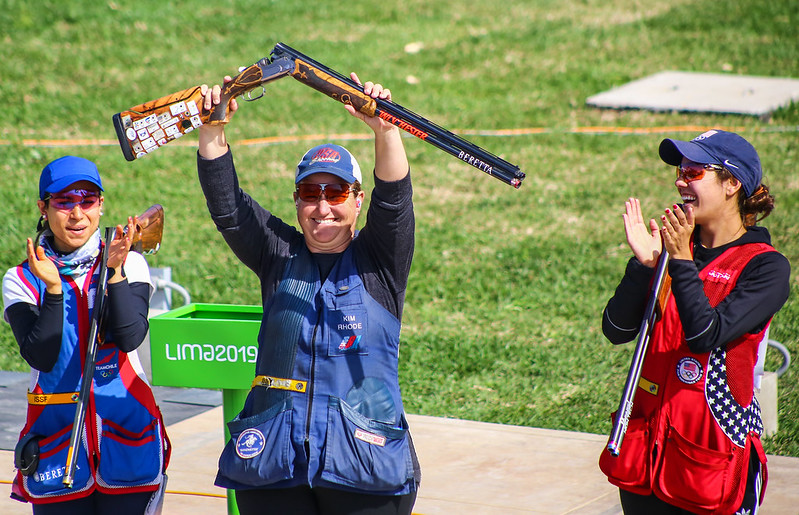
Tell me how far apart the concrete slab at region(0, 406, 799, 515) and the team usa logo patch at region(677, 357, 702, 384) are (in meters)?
1.94

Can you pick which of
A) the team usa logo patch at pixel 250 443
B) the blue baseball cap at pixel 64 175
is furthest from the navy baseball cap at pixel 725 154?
the blue baseball cap at pixel 64 175

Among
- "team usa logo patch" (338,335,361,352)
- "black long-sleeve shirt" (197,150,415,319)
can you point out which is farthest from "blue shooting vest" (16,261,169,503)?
"team usa logo patch" (338,335,361,352)

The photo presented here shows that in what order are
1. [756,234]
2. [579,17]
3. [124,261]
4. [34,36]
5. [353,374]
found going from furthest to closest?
[579,17] → [34,36] → [124,261] → [756,234] → [353,374]

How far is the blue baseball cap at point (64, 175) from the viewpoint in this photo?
13.6 feet

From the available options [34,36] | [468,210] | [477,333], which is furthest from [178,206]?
[34,36]

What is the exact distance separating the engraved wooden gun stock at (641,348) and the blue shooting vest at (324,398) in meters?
0.71

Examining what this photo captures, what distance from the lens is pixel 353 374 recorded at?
360 cm

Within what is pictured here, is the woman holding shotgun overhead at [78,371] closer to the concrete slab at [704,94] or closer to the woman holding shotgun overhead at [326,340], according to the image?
the woman holding shotgun overhead at [326,340]

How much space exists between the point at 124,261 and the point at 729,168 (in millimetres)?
2301

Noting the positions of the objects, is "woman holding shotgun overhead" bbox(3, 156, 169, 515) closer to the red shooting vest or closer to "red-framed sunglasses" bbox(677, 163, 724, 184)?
the red shooting vest

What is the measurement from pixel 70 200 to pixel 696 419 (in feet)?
8.09

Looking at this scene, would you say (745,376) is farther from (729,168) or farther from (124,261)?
(124,261)

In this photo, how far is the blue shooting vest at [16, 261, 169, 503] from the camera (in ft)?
13.1

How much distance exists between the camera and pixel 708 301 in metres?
3.63
